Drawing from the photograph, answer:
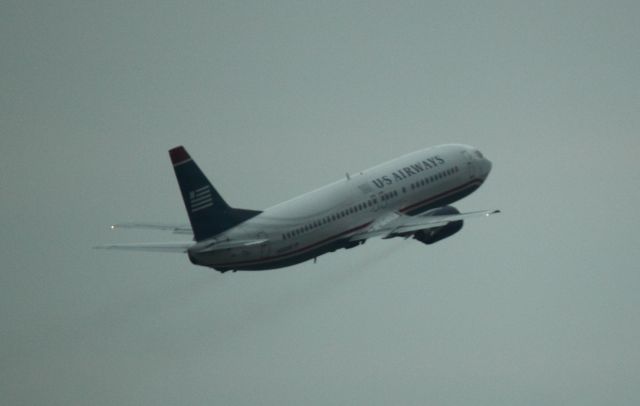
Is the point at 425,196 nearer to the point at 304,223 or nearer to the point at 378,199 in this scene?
the point at 378,199

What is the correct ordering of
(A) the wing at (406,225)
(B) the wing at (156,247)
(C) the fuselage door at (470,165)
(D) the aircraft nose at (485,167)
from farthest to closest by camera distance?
(D) the aircraft nose at (485,167) < (C) the fuselage door at (470,165) < (A) the wing at (406,225) < (B) the wing at (156,247)

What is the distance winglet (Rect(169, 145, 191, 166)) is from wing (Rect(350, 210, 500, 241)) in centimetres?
1530

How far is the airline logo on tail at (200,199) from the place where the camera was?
12431 cm

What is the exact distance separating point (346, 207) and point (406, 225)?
4788 millimetres

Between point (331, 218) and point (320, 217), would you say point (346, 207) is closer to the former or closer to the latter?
point (331, 218)

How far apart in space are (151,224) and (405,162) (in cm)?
2147

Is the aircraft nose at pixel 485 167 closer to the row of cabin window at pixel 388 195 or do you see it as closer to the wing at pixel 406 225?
the row of cabin window at pixel 388 195

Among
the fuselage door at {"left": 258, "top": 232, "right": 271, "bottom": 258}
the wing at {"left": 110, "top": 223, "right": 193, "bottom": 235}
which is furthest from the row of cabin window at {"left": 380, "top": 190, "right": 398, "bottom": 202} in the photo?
the wing at {"left": 110, "top": 223, "right": 193, "bottom": 235}

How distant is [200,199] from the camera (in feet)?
409

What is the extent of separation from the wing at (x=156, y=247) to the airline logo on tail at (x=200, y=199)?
2.63m

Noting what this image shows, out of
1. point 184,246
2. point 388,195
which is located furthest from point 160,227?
point 388,195

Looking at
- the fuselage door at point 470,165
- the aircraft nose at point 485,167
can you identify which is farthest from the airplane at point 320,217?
the aircraft nose at point 485,167

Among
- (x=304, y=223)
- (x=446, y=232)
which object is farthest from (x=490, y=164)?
(x=304, y=223)

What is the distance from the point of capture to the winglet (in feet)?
405
